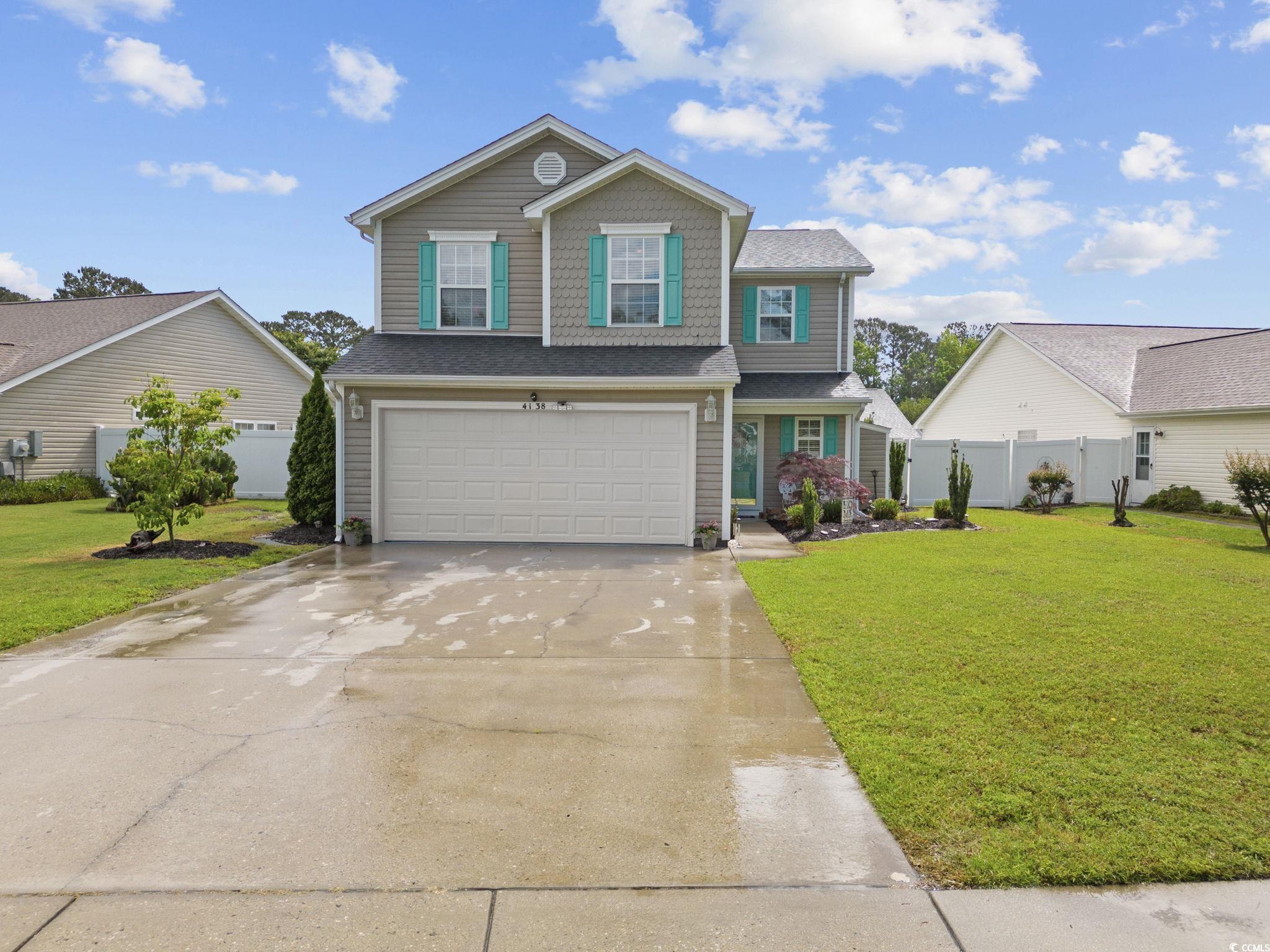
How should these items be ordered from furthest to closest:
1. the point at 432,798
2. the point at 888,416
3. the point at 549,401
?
the point at 888,416 → the point at 549,401 → the point at 432,798

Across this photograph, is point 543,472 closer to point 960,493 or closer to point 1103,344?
Result: point 960,493

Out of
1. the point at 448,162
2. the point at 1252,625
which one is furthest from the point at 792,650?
the point at 448,162

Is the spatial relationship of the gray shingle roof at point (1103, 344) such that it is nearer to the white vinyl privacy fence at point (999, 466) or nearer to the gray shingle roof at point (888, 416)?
the white vinyl privacy fence at point (999, 466)

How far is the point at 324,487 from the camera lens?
43.0ft

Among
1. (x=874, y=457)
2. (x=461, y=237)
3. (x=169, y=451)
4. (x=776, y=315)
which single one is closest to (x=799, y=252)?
(x=776, y=315)

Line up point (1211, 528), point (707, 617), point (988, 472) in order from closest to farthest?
point (707, 617) → point (1211, 528) → point (988, 472)

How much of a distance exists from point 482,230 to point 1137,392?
19318 mm

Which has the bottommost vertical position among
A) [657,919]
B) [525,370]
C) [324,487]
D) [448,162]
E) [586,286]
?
[657,919]

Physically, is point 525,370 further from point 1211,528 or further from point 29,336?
point 29,336

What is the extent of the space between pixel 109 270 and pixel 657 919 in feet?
212

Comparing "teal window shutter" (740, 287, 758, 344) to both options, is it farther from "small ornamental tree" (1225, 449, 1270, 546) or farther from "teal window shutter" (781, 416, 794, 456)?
"small ornamental tree" (1225, 449, 1270, 546)

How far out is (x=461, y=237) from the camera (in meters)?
13.7

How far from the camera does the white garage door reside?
12.2m

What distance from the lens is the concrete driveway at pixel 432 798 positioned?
2.67 meters
